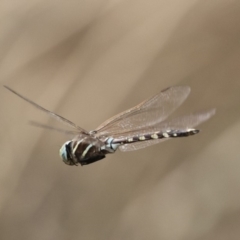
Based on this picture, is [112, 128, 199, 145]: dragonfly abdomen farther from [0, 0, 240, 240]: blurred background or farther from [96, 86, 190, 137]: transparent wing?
[0, 0, 240, 240]: blurred background

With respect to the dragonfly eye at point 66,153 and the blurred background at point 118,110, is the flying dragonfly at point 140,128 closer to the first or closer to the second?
the dragonfly eye at point 66,153

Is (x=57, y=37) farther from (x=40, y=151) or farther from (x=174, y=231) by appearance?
(x=174, y=231)

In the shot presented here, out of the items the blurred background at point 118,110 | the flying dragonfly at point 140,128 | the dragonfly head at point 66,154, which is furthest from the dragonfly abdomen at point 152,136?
the blurred background at point 118,110

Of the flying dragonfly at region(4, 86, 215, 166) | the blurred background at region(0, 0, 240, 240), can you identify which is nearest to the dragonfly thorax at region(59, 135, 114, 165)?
the flying dragonfly at region(4, 86, 215, 166)

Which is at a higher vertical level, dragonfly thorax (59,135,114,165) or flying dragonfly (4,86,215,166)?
flying dragonfly (4,86,215,166)

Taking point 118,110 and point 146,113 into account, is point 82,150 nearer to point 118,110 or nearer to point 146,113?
point 146,113

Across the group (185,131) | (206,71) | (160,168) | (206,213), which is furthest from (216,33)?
(185,131)

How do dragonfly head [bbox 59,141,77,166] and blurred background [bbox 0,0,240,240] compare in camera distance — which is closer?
dragonfly head [bbox 59,141,77,166]
